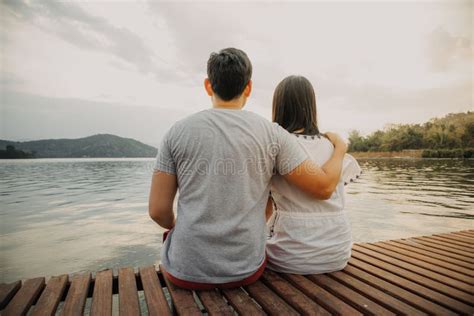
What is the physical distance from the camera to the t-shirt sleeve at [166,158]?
5.19 feet

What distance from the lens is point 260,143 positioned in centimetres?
161

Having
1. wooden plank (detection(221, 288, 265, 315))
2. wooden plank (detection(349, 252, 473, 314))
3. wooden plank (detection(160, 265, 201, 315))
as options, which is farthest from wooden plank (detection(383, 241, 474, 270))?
wooden plank (detection(160, 265, 201, 315))

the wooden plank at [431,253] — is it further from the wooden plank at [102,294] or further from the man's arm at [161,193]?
the wooden plank at [102,294]

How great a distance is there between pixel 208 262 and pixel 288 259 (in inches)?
28.1

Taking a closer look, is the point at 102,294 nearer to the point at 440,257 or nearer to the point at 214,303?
the point at 214,303

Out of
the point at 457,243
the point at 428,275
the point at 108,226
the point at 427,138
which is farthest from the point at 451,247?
the point at 427,138

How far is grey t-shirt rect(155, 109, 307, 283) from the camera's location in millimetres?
1555

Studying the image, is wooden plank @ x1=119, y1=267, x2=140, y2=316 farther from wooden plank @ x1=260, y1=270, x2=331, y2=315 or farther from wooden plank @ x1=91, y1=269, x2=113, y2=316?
wooden plank @ x1=260, y1=270, x2=331, y2=315

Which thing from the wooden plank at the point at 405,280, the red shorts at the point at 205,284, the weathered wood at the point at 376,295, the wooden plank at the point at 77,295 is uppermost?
the red shorts at the point at 205,284

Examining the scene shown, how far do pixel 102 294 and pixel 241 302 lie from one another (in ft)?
3.26

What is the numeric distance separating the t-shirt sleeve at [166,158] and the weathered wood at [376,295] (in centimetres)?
149

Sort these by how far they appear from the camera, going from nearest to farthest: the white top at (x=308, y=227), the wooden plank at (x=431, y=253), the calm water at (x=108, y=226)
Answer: the white top at (x=308, y=227), the wooden plank at (x=431, y=253), the calm water at (x=108, y=226)

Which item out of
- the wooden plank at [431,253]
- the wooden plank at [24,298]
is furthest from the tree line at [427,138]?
the wooden plank at [24,298]

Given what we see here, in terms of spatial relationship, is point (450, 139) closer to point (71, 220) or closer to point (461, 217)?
point (461, 217)
